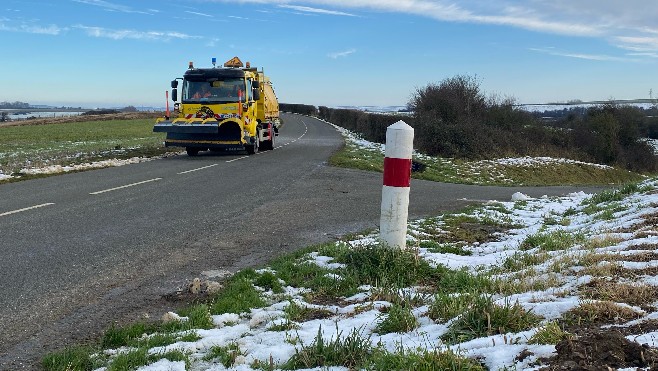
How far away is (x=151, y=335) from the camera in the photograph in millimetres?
3588

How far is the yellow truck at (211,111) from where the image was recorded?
18.6 meters

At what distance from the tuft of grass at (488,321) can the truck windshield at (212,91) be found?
17.3 metres

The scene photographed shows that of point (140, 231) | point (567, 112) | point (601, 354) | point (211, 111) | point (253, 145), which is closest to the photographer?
point (601, 354)

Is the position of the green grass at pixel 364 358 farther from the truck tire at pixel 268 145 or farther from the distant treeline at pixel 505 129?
the distant treeline at pixel 505 129

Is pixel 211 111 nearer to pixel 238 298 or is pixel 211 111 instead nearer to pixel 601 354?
pixel 238 298

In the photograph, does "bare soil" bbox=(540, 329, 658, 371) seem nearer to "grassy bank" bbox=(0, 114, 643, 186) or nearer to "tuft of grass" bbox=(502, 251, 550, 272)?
"tuft of grass" bbox=(502, 251, 550, 272)

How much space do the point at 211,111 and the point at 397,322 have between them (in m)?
16.9

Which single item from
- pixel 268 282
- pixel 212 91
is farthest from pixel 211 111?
pixel 268 282

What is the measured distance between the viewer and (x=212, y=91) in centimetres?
1945

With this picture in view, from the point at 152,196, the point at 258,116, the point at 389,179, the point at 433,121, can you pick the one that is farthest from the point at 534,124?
the point at 389,179

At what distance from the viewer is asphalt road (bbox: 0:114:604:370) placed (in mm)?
4180

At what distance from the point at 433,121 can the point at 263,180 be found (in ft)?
54.9

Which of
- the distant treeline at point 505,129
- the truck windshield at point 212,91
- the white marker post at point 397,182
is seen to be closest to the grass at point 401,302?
the white marker post at point 397,182

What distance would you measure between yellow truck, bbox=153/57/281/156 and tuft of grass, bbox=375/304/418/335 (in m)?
15.8
